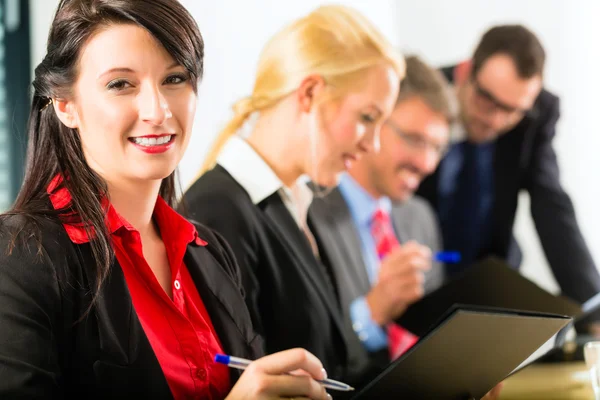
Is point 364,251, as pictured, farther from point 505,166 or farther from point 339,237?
point 505,166

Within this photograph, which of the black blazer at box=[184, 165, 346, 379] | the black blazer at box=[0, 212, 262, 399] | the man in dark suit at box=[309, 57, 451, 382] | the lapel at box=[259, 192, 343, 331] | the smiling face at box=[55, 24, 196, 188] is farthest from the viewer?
the man in dark suit at box=[309, 57, 451, 382]

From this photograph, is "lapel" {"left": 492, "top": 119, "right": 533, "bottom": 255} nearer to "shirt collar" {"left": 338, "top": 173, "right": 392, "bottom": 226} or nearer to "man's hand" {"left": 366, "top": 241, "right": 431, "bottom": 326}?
"man's hand" {"left": 366, "top": 241, "right": 431, "bottom": 326}

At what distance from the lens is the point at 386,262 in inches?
106

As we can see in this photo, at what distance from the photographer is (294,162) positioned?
2.25 metres

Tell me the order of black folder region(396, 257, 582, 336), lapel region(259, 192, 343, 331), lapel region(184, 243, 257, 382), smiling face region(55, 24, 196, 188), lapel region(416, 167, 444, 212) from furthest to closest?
lapel region(416, 167, 444, 212)
black folder region(396, 257, 582, 336)
lapel region(259, 192, 343, 331)
lapel region(184, 243, 257, 382)
smiling face region(55, 24, 196, 188)

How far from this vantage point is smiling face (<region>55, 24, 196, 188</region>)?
1.50 m

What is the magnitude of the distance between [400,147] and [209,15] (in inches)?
35.5

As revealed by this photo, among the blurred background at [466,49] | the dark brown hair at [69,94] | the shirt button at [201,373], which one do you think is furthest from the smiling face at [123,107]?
the blurred background at [466,49]

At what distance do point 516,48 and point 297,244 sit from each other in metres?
1.40

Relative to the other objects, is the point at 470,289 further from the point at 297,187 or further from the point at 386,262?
the point at 297,187

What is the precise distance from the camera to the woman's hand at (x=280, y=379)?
1397 mm

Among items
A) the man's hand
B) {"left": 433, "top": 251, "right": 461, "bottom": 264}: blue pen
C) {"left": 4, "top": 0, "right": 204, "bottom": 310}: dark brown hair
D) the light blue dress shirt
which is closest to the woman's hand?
{"left": 4, "top": 0, "right": 204, "bottom": 310}: dark brown hair

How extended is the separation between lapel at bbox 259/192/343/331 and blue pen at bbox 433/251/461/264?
715 millimetres

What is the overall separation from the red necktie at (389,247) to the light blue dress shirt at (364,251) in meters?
0.02
